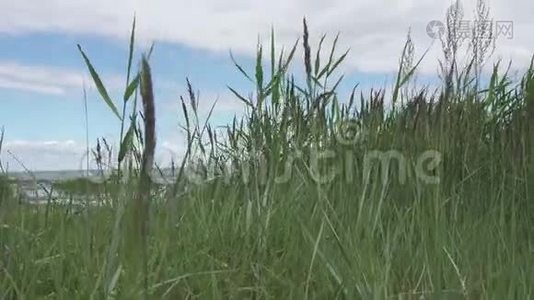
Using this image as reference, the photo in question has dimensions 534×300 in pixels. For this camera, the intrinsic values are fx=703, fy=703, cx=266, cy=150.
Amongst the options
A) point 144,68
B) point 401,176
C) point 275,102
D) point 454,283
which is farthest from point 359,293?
point 275,102

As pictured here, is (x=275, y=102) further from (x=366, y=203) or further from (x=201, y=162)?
(x=366, y=203)

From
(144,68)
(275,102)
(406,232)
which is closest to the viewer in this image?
(144,68)

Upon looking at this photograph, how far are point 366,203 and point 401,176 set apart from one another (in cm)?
46

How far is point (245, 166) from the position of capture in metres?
2.39

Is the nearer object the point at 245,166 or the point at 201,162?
the point at 245,166

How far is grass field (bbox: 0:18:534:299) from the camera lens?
1.29m

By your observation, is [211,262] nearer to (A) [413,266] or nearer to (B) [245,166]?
(A) [413,266]

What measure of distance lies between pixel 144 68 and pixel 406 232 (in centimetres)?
117

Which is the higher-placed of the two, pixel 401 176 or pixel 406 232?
pixel 401 176

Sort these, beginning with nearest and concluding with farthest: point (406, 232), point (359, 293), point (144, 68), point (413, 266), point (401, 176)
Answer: point (144, 68) < point (359, 293) < point (413, 266) < point (406, 232) < point (401, 176)

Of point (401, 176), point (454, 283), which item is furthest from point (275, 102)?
point (454, 283)

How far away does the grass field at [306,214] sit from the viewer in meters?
1.29

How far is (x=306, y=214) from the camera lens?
1740mm

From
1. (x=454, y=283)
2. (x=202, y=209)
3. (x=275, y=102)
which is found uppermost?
(x=275, y=102)
